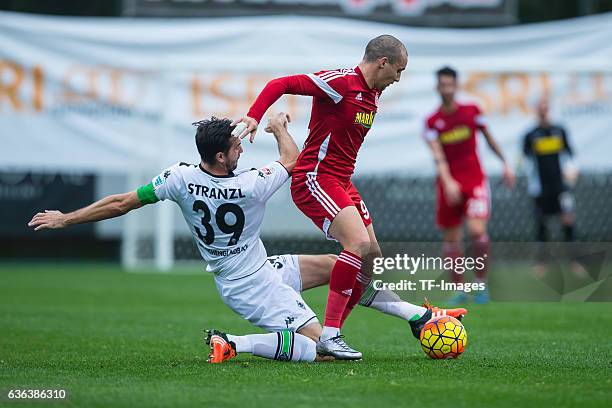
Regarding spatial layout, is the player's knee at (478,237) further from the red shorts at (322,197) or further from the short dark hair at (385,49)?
the short dark hair at (385,49)

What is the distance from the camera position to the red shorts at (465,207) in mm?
11750

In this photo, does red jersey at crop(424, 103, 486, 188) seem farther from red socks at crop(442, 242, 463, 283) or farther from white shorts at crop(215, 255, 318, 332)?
white shorts at crop(215, 255, 318, 332)

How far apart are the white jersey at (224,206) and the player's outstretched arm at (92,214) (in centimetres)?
21

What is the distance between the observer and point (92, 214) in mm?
6457

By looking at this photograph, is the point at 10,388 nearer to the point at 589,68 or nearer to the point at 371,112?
the point at 371,112

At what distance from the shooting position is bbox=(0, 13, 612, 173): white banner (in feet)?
53.5

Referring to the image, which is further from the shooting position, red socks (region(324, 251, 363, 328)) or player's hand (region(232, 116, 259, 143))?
red socks (region(324, 251, 363, 328))

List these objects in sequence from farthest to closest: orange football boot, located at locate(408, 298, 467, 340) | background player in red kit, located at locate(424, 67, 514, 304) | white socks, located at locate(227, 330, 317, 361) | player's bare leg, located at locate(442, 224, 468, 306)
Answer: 1. background player in red kit, located at locate(424, 67, 514, 304)
2. player's bare leg, located at locate(442, 224, 468, 306)
3. orange football boot, located at locate(408, 298, 467, 340)
4. white socks, located at locate(227, 330, 317, 361)

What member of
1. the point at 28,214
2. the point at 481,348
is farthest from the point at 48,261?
the point at 481,348

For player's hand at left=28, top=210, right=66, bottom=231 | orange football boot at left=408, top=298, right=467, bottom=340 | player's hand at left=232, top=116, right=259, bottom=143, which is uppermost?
player's hand at left=232, top=116, right=259, bottom=143

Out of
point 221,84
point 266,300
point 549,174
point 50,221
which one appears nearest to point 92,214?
point 50,221

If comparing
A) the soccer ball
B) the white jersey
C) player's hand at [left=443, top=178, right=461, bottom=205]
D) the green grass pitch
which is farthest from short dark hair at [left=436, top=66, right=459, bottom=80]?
the soccer ball

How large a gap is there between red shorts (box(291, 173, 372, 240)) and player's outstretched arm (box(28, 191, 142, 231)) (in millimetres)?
1187

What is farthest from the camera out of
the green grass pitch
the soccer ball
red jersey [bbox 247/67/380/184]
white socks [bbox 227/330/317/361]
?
red jersey [bbox 247/67/380/184]
